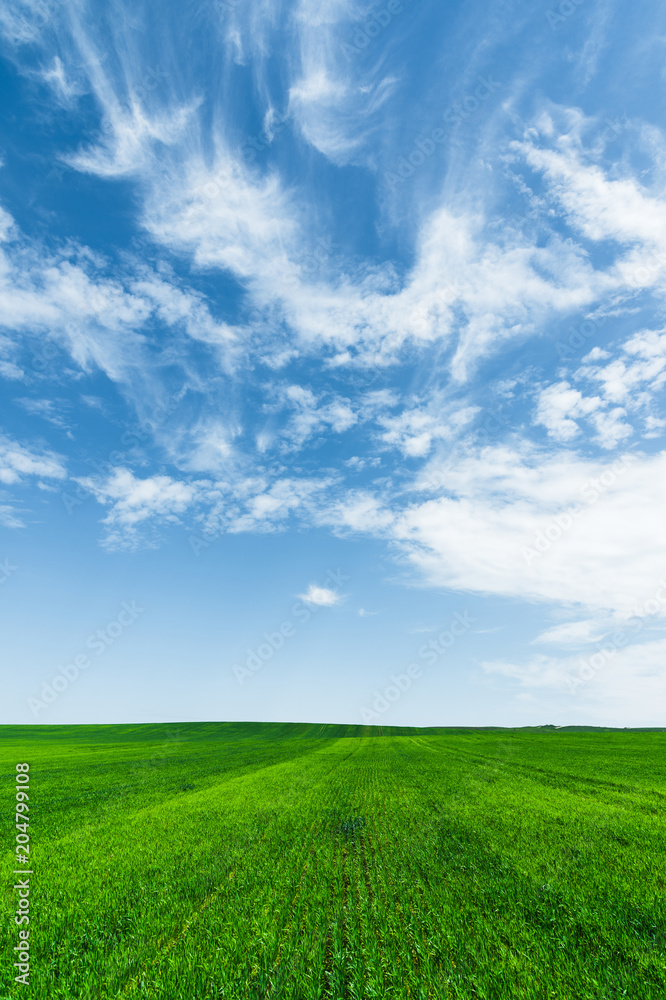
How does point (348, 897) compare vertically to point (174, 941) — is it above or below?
below

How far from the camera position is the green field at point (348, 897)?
718 cm

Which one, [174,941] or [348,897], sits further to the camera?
[348,897]

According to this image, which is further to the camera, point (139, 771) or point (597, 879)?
point (139, 771)

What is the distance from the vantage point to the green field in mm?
7184

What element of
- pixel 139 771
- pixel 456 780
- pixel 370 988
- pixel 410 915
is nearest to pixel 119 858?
pixel 410 915

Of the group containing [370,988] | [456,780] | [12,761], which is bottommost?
[12,761]

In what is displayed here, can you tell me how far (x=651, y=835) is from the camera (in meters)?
14.5

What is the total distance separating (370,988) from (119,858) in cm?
1026

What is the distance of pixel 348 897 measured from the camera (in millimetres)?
10352

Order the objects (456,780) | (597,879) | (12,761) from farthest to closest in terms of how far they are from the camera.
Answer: (12,761)
(456,780)
(597,879)

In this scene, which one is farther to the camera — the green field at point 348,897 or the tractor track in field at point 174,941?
the green field at point 348,897

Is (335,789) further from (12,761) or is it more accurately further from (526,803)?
(12,761)

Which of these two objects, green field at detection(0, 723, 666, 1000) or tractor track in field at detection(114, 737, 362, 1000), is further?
green field at detection(0, 723, 666, 1000)

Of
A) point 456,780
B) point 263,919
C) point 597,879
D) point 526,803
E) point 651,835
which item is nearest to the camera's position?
point 263,919
